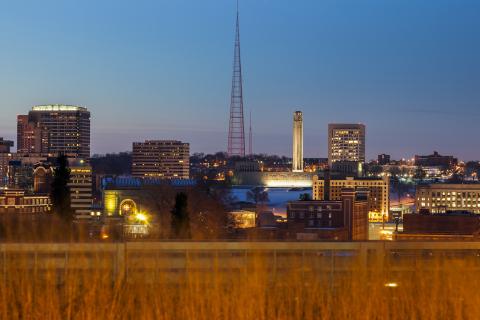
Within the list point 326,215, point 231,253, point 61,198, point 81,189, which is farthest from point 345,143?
Answer: point 231,253

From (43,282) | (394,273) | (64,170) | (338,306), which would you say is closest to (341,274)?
(394,273)

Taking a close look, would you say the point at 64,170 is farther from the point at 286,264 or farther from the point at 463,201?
the point at 463,201

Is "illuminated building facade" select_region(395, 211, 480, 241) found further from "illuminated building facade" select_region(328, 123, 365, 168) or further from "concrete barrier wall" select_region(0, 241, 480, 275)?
"illuminated building facade" select_region(328, 123, 365, 168)

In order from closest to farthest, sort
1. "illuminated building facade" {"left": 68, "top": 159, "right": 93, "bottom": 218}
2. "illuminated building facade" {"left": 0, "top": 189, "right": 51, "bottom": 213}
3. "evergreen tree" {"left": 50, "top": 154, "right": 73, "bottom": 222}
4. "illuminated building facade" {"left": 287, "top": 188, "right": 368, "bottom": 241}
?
"evergreen tree" {"left": 50, "top": 154, "right": 73, "bottom": 222} < "illuminated building facade" {"left": 287, "top": 188, "right": 368, "bottom": 241} < "illuminated building facade" {"left": 0, "top": 189, "right": 51, "bottom": 213} < "illuminated building facade" {"left": 68, "top": 159, "right": 93, "bottom": 218}

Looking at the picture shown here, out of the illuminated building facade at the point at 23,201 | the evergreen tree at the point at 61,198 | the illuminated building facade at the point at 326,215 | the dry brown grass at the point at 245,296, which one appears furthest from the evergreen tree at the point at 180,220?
the illuminated building facade at the point at 23,201

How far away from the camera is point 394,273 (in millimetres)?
8992

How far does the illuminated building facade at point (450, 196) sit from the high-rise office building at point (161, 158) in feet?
215

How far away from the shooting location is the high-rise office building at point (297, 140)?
453ft

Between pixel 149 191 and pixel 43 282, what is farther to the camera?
pixel 149 191

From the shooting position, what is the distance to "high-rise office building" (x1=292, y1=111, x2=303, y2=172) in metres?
138

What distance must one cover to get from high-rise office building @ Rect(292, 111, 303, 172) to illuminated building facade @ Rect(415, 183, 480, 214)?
53.5 metres

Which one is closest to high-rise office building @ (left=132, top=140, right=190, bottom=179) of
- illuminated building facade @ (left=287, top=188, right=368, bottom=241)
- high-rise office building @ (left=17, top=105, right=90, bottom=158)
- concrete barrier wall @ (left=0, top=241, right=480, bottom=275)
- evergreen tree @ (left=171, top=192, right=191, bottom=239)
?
high-rise office building @ (left=17, top=105, right=90, bottom=158)

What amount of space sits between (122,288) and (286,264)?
7.09 ft

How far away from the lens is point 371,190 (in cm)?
7931
